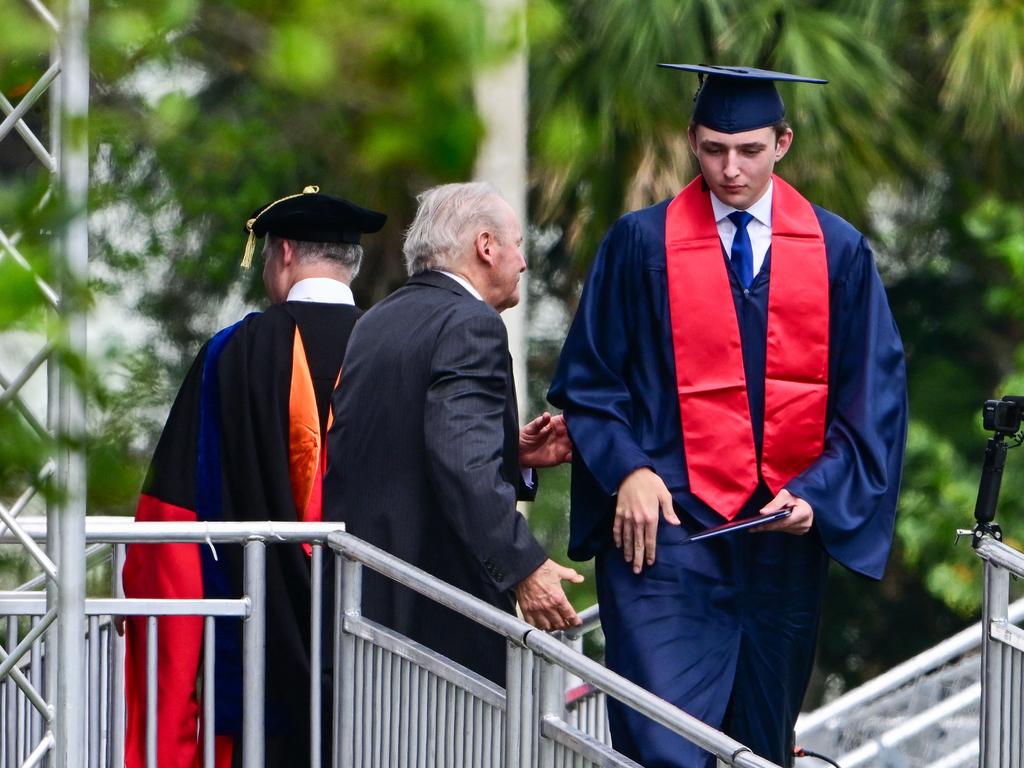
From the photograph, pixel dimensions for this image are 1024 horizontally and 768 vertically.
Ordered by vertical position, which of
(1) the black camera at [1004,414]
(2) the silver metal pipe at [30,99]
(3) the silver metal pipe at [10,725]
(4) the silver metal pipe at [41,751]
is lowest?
(3) the silver metal pipe at [10,725]

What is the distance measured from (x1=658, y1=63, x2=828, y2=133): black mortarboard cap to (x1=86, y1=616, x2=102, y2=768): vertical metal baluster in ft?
5.12

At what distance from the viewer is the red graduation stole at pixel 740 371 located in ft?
13.1

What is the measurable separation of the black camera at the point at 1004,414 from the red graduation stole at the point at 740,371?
34 cm

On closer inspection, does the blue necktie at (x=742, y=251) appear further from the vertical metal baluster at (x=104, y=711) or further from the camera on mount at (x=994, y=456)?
the vertical metal baluster at (x=104, y=711)

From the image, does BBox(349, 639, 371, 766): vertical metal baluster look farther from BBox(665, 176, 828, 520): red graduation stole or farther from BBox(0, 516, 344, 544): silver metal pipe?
BBox(665, 176, 828, 520): red graduation stole

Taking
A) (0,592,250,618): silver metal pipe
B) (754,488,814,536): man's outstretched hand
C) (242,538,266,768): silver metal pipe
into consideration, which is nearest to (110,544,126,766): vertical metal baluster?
(0,592,250,618): silver metal pipe

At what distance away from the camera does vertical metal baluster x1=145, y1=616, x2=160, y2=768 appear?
400 centimetres

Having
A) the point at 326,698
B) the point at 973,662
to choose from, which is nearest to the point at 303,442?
the point at 326,698

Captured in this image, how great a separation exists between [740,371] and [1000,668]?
2.45 ft

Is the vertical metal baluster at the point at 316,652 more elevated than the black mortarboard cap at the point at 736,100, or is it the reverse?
the black mortarboard cap at the point at 736,100

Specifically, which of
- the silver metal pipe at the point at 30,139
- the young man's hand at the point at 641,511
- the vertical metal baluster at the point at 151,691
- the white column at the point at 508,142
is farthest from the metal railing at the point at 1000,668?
the white column at the point at 508,142

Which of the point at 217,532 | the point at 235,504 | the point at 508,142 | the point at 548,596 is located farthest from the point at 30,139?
the point at 508,142

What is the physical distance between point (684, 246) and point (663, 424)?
13.8 inches

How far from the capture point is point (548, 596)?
3963 mm
